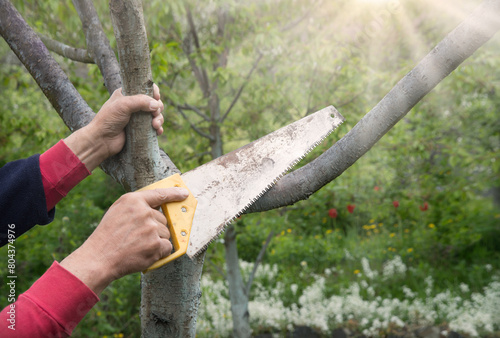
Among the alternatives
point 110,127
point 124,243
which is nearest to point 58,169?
point 110,127

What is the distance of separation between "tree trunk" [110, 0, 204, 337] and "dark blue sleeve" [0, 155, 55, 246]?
0.36 metres

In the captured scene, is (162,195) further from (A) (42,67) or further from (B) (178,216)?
(A) (42,67)

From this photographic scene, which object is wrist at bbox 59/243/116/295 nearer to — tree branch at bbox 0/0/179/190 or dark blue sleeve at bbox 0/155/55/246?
dark blue sleeve at bbox 0/155/55/246

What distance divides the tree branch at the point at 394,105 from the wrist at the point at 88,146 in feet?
2.15

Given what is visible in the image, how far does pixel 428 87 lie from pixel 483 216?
5.33 metres

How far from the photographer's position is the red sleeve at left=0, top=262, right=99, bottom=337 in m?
1.03

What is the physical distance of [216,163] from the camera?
1.53 metres

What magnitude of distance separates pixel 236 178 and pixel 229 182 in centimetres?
3

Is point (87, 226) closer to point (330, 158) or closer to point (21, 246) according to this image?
point (21, 246)

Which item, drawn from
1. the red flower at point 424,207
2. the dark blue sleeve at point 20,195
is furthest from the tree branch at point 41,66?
the red flower at point 424,207

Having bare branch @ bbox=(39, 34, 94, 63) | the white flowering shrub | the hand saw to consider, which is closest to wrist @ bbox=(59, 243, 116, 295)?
the hand saw

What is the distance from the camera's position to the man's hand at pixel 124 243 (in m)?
1.13

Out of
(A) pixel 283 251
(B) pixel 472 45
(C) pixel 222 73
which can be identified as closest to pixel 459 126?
(A) pixel 283 251

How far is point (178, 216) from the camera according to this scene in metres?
1.40
